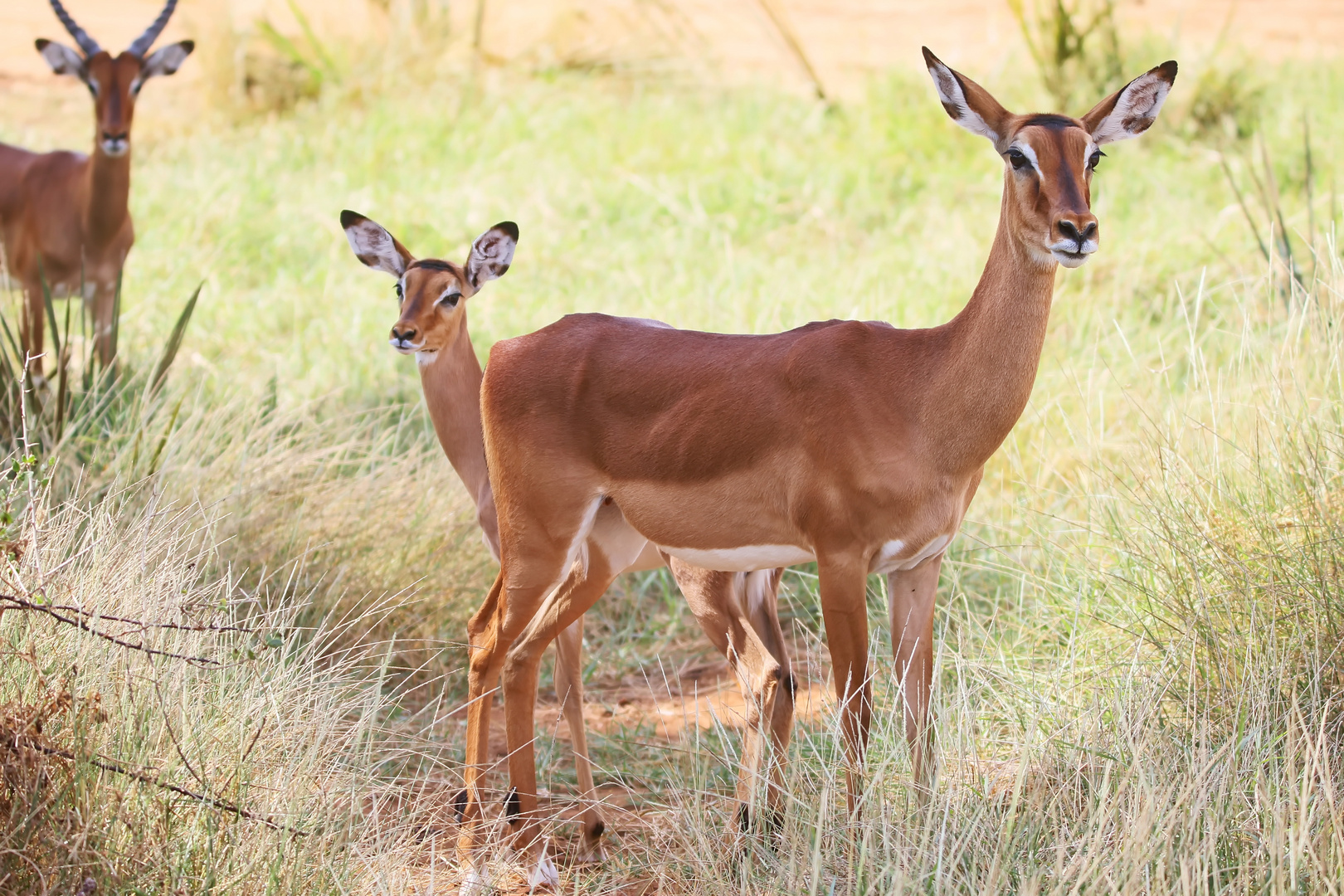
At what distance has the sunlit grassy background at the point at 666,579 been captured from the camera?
9.94 feet

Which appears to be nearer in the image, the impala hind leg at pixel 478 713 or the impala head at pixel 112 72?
the impala hind leg at pixel 478 713

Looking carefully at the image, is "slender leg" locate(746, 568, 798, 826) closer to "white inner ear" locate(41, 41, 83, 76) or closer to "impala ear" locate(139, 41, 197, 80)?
"impala ear" locate(139, 41, 197, 80)

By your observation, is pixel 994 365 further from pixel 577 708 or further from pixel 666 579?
pixel 666 579

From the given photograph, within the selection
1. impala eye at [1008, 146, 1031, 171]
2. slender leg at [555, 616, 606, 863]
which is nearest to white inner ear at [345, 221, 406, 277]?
slender leg at [555, 616, 606, 863]

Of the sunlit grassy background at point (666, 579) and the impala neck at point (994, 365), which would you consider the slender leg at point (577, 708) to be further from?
the impala neck at point (994, 365)

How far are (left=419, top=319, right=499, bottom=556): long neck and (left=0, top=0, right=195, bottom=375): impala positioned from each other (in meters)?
3.30

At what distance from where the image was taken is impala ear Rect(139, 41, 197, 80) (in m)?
7.32

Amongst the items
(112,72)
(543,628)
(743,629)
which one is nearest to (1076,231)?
(743,629)

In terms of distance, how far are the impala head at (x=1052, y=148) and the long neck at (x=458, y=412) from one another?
1754 mm

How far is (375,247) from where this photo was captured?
14.8 feet

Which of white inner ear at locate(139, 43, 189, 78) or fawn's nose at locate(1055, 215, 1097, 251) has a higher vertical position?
white inner ear at locate(139, 43, 189, 78)

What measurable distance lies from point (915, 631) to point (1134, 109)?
56.0 inches

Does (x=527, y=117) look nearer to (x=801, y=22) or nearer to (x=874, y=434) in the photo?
(x=801, y=22)

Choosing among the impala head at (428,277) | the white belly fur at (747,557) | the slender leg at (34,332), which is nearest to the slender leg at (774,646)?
the white belly fur at (747,557)
